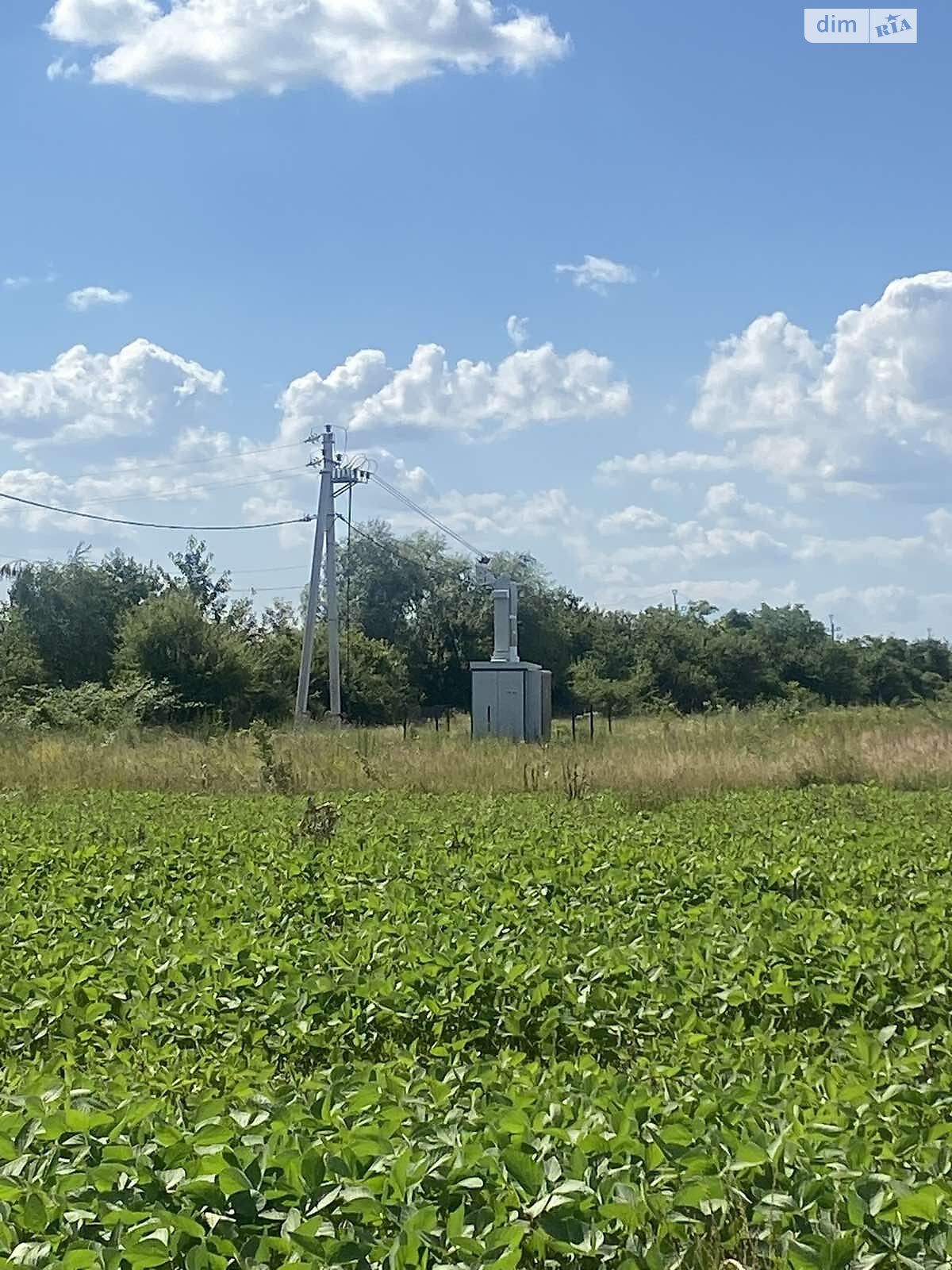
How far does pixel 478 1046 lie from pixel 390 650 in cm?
4327

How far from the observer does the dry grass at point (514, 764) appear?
18.1 metres

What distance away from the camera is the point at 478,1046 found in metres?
6.09

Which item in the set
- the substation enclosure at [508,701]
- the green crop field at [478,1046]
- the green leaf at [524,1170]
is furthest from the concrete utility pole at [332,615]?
the green leaf at [524,1170]

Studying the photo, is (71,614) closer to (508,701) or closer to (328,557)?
(328,557)

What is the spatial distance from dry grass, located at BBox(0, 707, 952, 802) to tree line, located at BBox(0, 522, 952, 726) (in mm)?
12861

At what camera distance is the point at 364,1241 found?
10.6 ft

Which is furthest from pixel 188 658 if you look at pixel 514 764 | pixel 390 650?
pixel 514 764

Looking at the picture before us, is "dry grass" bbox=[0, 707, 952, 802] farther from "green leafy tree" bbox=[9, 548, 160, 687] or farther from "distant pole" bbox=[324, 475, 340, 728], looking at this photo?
"green leafy tree" bbox=[9, 548, 160, 687]

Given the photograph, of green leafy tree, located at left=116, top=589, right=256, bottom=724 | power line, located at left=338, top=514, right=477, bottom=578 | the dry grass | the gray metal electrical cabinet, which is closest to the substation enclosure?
the gray metal electrical cabinet

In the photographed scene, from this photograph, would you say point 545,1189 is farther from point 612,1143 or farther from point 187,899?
point 187,899

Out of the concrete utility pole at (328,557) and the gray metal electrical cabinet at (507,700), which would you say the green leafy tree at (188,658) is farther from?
the gray metal electrical cabinet at (507,700)

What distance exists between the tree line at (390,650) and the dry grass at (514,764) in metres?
12.9

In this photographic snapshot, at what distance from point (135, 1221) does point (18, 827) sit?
1027 centimetres

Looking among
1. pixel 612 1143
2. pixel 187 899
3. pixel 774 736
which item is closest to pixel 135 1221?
pixel 612 1143
